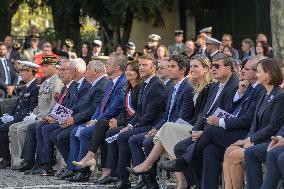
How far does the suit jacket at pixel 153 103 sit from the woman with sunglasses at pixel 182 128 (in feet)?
2.06

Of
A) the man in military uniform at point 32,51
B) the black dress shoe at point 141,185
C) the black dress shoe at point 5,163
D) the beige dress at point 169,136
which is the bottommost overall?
the black dress shoe at point 5,163

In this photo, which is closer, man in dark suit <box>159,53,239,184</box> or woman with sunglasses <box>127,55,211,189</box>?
man in dark suit <box>159,53,239,184</box>

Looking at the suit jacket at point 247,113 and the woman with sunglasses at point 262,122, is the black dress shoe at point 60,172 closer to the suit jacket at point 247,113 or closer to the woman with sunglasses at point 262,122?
the suit jacket at point 247,113

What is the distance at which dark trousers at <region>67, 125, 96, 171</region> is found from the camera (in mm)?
14617

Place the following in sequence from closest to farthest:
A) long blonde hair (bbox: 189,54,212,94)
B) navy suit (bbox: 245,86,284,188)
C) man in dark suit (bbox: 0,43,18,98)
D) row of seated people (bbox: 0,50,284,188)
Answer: navy suit (bbox: 245,86,284,188) → row of seated people (bbox: 0,50,284,188) → long blonde hair (bbox: 189,54,212,94) → man in dark suit (bbox: 0,43,18,98)

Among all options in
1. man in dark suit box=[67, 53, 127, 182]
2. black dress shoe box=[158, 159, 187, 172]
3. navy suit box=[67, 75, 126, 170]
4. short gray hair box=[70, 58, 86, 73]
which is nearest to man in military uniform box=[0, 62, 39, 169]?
short gray hair box=[70, 58, 86, 73]

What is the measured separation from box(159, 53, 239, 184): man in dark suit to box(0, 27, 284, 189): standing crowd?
0.5 inches

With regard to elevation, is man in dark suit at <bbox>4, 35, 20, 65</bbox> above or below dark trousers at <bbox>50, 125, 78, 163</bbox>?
above

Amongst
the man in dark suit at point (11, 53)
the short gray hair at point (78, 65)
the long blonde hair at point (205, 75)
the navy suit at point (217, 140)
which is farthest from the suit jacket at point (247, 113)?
the man in dark suit at point (11, 53)

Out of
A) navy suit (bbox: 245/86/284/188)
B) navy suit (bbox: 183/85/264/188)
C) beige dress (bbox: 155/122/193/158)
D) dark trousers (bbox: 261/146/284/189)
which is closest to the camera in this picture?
dark trousers (bbox: 261/146/284/189)

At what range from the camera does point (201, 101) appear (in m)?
12.8

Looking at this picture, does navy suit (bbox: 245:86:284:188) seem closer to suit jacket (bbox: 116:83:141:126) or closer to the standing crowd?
the standing crowd

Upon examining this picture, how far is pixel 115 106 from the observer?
14.6 m

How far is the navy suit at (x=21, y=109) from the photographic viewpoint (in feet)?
56.0
